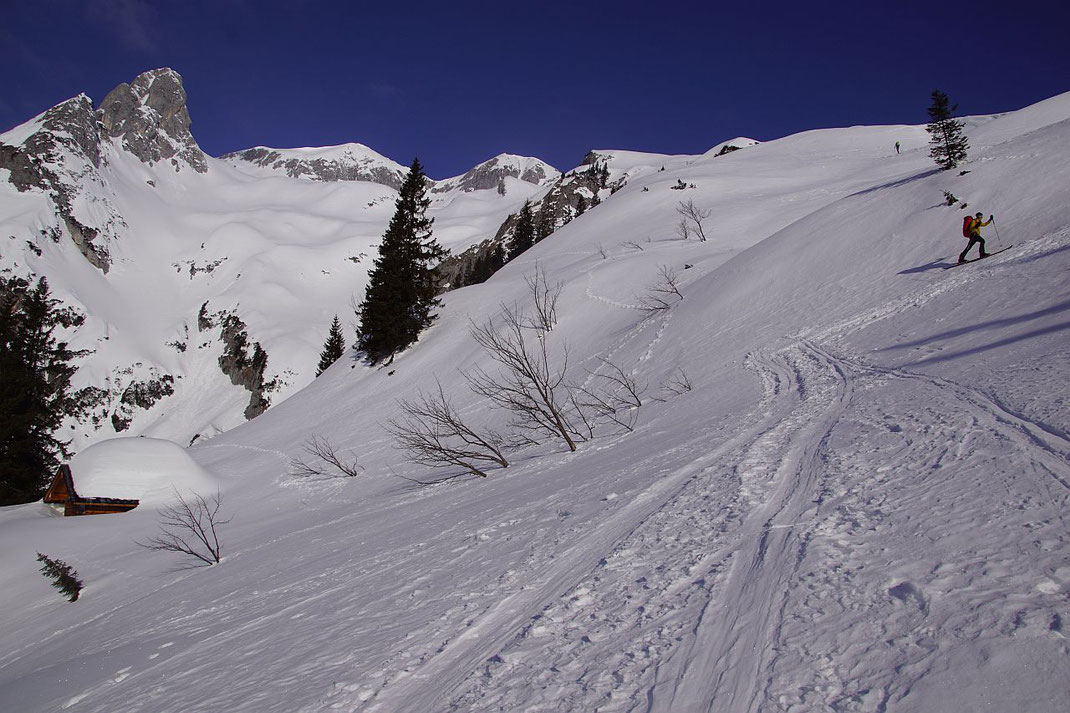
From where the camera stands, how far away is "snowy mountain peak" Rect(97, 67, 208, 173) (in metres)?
127

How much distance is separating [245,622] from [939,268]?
15970mm

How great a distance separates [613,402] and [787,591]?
10607mm

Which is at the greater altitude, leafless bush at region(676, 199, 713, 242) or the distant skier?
leafless bush at region(676, 199, 713, 242)

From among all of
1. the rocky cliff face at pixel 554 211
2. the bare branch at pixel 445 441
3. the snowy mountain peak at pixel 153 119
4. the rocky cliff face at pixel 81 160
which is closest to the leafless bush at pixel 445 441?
the bare branch at pixel 445 441

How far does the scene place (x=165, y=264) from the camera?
97312 millimetres

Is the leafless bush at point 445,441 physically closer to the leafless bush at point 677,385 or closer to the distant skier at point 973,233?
the leafless bush at point 677,385

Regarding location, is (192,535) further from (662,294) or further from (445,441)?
(662,294)

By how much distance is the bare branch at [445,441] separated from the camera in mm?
10688

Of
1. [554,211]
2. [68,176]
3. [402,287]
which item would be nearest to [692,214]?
[402,287]

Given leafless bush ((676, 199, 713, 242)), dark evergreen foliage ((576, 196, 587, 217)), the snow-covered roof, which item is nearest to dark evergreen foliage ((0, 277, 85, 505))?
the snow-covered roof

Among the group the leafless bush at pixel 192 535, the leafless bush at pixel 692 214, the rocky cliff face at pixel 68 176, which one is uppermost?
the rocky cliff face at pixel 68 176

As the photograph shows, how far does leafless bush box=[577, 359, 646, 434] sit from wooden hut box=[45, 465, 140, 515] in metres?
19.2

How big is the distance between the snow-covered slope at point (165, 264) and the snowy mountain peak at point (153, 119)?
52 centimetres

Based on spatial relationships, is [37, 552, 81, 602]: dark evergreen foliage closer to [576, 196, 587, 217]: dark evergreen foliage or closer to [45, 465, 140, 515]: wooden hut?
[45, 465, 140, 515]: wooden hut
